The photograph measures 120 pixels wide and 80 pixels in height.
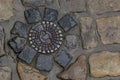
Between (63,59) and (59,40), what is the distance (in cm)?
9

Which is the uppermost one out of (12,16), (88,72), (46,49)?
(12,16)

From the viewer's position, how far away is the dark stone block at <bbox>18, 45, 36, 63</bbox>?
2146mm

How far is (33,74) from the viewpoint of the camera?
7.03ft

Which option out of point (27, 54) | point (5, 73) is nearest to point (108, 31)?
point (27, 54)

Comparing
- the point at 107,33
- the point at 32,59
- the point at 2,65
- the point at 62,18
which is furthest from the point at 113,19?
the point at 2,65

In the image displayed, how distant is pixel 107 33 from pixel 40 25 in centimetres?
33

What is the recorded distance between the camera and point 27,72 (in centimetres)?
214

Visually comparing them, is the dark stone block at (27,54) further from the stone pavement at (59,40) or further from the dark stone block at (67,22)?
the dark stone block at (67,22)

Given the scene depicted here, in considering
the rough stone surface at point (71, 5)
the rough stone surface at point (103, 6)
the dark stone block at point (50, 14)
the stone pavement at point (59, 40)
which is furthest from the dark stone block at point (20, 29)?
the rough stone surface at point (103, 6)

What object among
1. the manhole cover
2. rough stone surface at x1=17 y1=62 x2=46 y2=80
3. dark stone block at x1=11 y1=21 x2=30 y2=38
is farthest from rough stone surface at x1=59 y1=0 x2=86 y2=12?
rough stone surface at x1=17 y1=62 x2=46 y2=80

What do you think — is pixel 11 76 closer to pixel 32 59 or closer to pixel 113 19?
pixel 32 59

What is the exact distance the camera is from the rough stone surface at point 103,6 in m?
2.25

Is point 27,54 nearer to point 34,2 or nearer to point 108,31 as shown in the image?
point 34,2

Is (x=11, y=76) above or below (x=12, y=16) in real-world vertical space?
below
